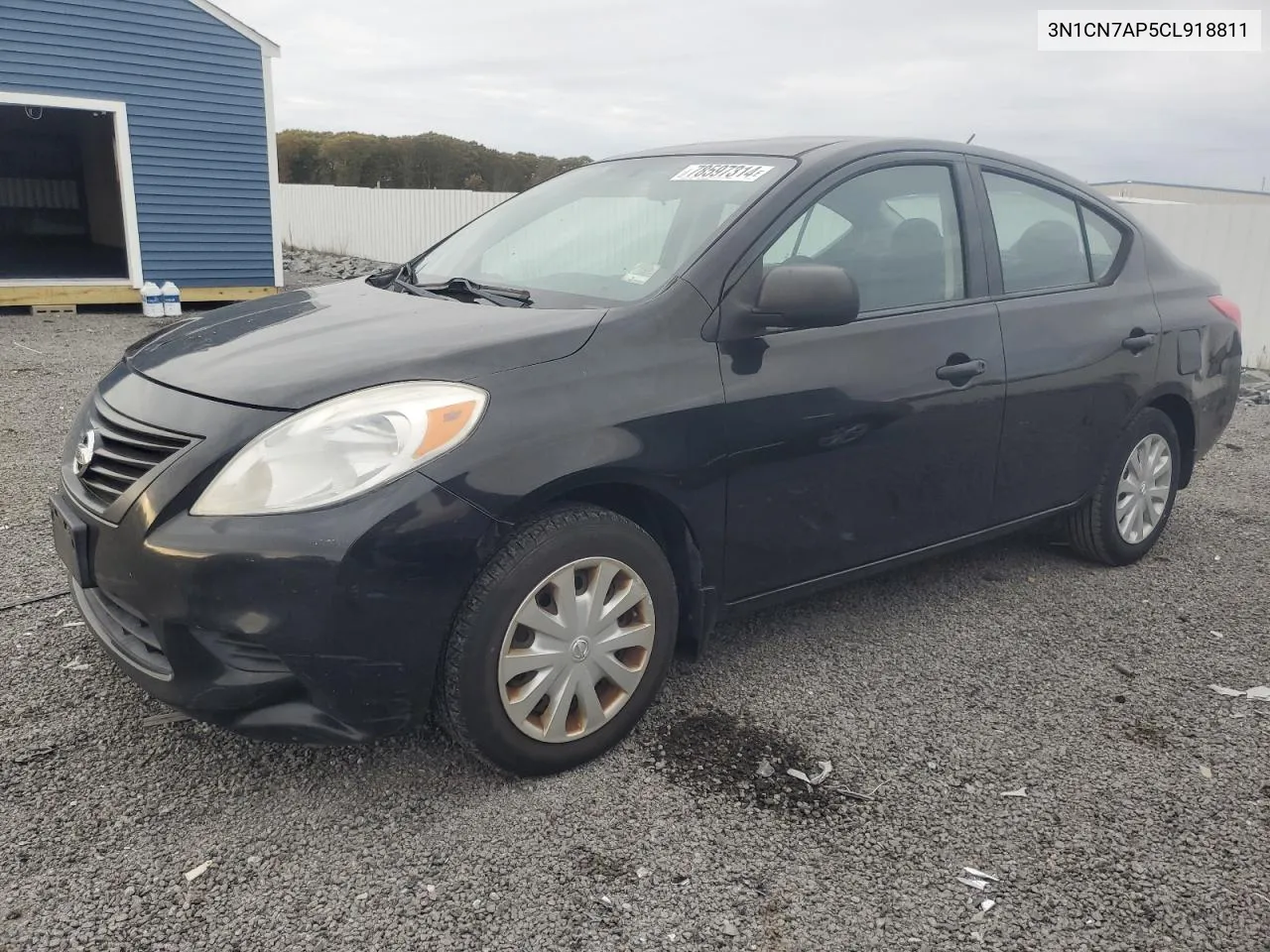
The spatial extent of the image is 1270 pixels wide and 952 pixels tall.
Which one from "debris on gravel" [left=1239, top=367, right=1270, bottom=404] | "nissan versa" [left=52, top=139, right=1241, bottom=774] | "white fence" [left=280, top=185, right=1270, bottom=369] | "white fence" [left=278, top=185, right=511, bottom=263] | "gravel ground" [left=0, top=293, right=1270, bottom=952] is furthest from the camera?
"white fence" [left=278, top=185, right=511, bottom=263]

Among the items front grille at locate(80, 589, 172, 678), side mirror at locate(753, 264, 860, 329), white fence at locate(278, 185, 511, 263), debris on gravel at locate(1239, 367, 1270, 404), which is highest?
white fence at locate(278, 185, 511, 263)

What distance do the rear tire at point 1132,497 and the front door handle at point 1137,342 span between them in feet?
Result: 0.97

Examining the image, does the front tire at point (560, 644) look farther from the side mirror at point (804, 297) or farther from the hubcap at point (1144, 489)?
the hubcap at point (1144, 489)

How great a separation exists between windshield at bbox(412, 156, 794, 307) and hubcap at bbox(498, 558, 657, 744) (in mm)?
838

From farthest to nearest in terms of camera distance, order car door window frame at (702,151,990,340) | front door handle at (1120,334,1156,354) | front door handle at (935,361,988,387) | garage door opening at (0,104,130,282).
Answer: garage door opening at (0,104,130,282) < front door handle at (1120,334,1156,354) < front door handle at (935,361,988,387) < car door window frame at (702,151,990,340)

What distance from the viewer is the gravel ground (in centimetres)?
218

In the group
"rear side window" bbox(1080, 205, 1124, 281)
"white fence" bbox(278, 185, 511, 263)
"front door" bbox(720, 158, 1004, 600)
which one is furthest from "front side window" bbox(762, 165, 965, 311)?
"white fence" bbox(278, 185, 511, 263)

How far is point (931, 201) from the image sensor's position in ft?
11.6

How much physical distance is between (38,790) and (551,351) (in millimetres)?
1727

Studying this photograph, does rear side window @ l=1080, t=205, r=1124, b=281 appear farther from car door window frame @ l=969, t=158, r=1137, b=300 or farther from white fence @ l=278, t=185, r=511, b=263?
white fence @ l=278, t=185, r=511, b=263

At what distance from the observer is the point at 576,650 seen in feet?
8.60

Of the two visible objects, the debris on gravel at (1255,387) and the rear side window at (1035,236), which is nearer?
the rear side window at (1035,236)

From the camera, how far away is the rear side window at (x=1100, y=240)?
13.4ft

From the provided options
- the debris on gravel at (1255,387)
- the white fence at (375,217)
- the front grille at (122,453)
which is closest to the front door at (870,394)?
the front grille at (122,453)
